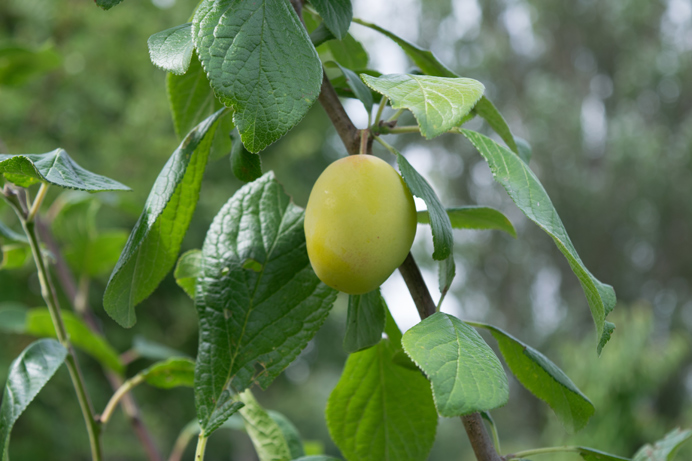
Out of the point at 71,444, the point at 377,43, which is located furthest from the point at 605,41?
the point at 71,444

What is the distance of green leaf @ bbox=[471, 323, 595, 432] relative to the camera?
297 millimetres

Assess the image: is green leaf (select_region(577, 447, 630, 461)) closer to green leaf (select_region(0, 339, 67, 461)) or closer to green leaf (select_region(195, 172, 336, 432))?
green leaf (select_region(195, 172, 336, 432))

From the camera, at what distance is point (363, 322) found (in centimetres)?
29

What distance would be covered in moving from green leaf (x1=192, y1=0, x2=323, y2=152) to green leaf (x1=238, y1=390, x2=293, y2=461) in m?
0.21

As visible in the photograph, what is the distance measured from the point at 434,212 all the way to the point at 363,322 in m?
0.09

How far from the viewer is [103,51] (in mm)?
2623

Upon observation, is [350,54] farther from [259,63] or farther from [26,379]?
[26,379]

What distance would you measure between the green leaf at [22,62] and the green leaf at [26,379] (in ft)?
1.60

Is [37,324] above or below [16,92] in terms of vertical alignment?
below

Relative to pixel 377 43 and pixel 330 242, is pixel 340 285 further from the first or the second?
pixel 377 43

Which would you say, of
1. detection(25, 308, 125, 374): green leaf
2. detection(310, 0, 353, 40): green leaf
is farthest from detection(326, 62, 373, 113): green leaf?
detection(25, 308, 125, 374): green leaf

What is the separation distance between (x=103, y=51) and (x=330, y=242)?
2773 millimetres

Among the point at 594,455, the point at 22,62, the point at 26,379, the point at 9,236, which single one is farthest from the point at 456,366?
the point at 22,62

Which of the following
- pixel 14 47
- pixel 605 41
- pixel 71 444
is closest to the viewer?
pixel 14 47
